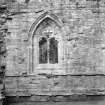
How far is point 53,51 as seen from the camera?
→ 11.5m

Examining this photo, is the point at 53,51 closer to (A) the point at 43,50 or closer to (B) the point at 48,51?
(B) the point at 48,51

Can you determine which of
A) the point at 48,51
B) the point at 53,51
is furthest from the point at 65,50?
the point at 48,51

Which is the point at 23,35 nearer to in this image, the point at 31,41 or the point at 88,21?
the point at 31,41

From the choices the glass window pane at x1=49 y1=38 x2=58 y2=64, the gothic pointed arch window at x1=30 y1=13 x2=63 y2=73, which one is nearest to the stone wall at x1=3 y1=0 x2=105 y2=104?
the gothic pointed arch window at x1=30 y1=13 x2=63 y2=73

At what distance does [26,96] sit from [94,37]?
147 inches

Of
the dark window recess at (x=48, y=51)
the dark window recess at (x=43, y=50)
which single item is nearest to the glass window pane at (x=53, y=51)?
the dark window recess at (x=48, y=51)

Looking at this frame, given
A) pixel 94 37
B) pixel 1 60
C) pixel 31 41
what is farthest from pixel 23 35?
pixel 94 37

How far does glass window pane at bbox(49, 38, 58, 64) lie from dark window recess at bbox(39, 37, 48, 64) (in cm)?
22

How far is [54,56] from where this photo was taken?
37.7 feet

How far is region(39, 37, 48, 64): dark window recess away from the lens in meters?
11.5

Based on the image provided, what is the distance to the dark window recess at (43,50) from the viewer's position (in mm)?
11477

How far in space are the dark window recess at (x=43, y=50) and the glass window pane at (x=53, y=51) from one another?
22 cm

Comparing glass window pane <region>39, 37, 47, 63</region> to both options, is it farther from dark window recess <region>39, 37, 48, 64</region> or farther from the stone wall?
the stone wall

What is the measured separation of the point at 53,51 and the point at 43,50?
17.1 inches
